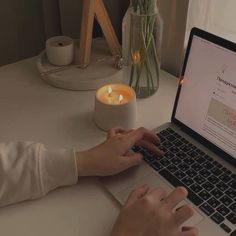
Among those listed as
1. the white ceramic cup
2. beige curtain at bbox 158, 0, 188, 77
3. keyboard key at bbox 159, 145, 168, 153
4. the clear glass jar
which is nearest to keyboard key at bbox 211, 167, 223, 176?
keyboard key at bbox 159, 145, 168, 153

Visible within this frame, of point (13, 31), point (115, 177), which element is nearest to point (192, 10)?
point (115, 177)

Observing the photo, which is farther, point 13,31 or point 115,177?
point 13,31

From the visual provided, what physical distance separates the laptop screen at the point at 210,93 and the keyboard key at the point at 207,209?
127 millimetres

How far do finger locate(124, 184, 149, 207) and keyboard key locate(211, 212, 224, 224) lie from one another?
12 cm

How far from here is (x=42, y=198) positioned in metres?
0.67

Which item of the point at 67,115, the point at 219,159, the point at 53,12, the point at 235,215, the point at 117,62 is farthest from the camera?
the point at 53,12

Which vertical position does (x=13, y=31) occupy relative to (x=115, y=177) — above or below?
below

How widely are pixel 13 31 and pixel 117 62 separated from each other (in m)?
0.67

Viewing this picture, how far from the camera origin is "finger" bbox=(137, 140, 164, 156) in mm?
741

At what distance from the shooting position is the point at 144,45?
88 cm

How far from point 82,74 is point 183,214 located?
0.54 m

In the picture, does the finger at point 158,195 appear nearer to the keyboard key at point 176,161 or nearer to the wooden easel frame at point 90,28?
the keyboard key at point 176,161

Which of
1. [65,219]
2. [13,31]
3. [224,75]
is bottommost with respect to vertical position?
[13,31]

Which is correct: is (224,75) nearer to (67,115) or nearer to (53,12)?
(67,115)
